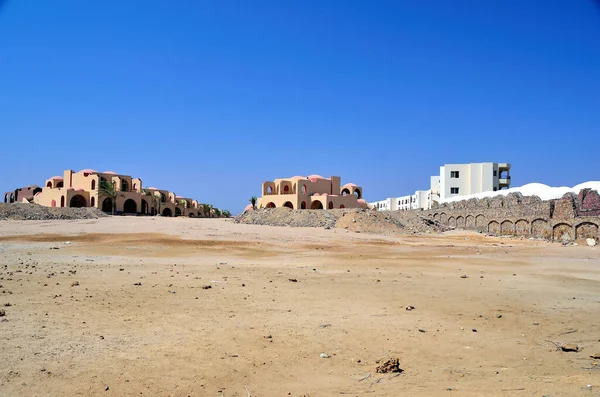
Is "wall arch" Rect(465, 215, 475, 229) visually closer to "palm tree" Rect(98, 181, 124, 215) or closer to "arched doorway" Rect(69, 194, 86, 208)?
"palm tree" Rect(98, 181, 124, 215)

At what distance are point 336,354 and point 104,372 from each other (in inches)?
118

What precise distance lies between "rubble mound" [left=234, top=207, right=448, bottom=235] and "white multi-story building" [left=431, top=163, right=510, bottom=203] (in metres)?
31.5

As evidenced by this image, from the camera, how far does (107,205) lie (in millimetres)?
67938

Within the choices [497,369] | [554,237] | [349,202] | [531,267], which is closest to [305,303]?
[497,369]

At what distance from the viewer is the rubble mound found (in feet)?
132

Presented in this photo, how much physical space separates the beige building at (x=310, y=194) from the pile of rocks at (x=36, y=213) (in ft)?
83.3

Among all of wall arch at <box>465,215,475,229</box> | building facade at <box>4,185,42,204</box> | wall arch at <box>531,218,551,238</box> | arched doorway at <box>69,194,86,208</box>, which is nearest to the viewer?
wall arch at <box>531,218,551,238</box>

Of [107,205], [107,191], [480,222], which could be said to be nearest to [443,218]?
[480,222]

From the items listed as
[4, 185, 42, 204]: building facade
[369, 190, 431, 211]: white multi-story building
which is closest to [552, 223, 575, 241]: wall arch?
[369, 190, 431, 211]: white multi-story building

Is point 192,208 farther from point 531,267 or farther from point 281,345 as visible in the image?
point 281,345

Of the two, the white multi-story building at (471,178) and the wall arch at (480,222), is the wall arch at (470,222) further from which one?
the white multi-story building at (471,178)

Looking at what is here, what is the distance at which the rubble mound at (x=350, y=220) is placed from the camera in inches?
1578

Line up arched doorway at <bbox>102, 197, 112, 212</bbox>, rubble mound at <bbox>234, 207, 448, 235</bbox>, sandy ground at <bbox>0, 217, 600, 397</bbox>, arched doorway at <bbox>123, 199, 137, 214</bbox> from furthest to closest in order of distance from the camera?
1. arched doorway at <bbox>123, 199, 137, 214</bbox>
2. arched doorway at <bbox>102, 197, 112, 212</bbox>
3. rubble mound at <bbox>234, 207, 448, 235</bbox>
4. sandy ground at <bbox>0, 217, 600, 397</bbox>

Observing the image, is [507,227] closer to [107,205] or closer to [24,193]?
[107,205]
